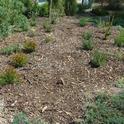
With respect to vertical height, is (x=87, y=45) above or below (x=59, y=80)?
above

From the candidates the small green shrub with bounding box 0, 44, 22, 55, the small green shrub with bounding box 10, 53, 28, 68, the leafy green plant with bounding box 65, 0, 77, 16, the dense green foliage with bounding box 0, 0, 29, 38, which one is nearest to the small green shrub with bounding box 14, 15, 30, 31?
the dense green foliage with bounding box 0, 0, 29, 38

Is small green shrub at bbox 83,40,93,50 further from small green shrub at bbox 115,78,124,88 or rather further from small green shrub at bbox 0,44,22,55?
small green shrub at bbox 115,78,124,88

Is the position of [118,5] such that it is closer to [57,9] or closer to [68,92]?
[57,9]

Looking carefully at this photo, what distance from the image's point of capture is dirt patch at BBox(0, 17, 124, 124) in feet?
22.9

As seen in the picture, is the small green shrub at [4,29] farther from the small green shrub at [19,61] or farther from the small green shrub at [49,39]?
the small green shrub at [19,61]

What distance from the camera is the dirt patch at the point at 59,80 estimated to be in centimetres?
698

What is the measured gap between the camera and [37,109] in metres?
6.95

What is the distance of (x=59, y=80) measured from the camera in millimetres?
8102

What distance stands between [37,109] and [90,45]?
11.5 feet

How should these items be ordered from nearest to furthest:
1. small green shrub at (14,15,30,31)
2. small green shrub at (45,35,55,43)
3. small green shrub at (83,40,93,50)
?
1. small green shrub at (83,40,93,50)
2. small green shrub at (45,35,55,43)
3. small green shrub at (14,15,30,31)

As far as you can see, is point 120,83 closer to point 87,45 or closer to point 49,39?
point 87,45

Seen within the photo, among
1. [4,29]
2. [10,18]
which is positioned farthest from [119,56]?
[10,18]

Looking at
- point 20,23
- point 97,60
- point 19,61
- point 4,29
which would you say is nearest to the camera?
point 19,61

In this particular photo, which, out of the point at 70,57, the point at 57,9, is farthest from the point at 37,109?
the point at 57,9
